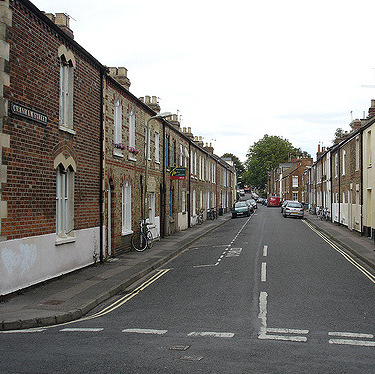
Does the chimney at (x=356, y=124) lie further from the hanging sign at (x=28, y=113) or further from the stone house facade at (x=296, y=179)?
the stone house facade at (x=296, y=179)

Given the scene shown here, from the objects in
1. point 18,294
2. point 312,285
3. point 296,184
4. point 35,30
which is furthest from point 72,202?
point 296,184

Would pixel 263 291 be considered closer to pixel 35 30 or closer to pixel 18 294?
pixel 18 294

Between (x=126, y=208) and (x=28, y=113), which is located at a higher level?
(x=28, y=113)

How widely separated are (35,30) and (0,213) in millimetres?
4915

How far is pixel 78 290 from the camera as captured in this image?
11258mm

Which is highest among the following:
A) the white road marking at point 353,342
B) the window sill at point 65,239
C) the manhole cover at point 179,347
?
the window sill at point 65,239

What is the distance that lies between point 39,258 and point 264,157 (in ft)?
305

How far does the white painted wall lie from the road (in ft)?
7.32

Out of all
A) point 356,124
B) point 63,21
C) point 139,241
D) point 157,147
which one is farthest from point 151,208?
point 356,124

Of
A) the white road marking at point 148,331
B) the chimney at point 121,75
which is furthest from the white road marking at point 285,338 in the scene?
the chimney at point 121,75

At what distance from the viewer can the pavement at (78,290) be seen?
28.7 ft

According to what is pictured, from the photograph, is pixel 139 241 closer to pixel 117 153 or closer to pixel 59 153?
pixel 117 153

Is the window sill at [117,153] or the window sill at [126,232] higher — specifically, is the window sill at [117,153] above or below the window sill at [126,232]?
above

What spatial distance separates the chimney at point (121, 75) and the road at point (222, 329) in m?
8.97
